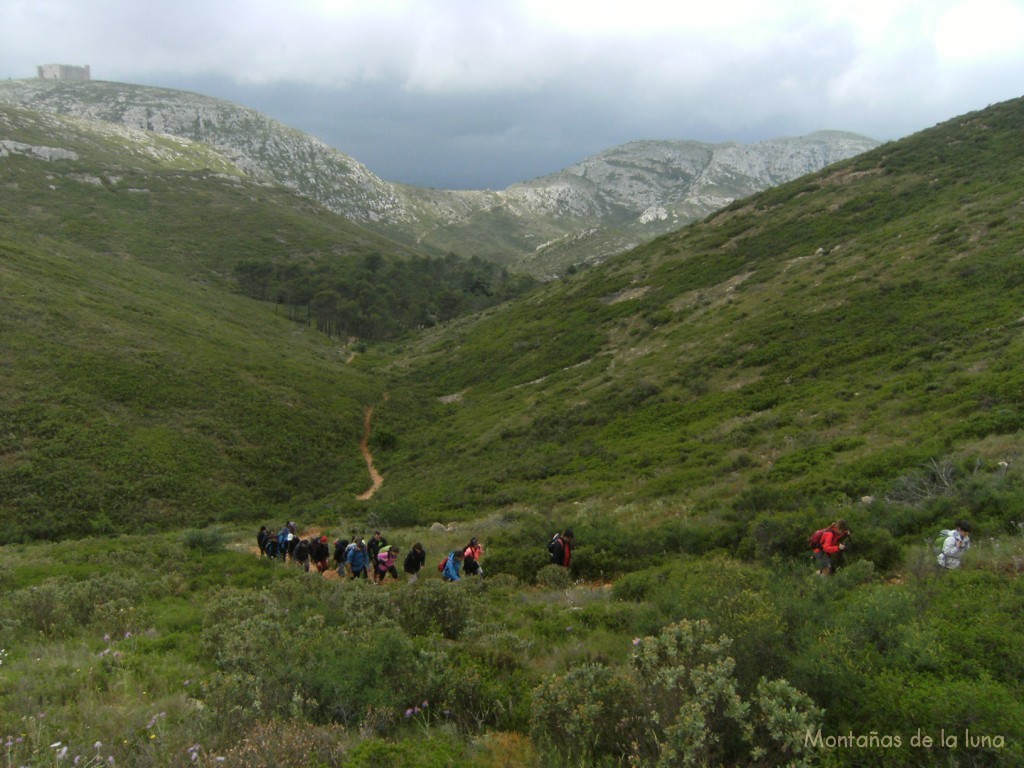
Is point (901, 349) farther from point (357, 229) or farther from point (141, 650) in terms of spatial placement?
point (357, 229)

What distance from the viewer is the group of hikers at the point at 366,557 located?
13.0 metres

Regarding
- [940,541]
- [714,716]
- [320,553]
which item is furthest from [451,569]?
[940,541]

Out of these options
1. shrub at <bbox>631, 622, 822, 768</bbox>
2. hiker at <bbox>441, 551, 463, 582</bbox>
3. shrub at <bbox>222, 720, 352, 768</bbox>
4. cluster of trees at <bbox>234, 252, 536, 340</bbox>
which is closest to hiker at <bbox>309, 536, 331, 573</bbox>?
hiker at <bbox>441, 551, 463, 582</bbox>

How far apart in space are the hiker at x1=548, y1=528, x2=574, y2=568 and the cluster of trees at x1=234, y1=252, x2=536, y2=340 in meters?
69.3

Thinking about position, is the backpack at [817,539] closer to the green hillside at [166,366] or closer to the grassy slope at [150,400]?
the green hillside at [166,366]

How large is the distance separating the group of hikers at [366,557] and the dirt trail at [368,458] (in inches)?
477

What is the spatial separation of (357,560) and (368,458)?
23.0 meters

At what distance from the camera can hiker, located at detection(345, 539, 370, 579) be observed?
1416cm

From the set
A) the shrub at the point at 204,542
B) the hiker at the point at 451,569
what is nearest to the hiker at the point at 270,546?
the shrub at the point at 204,542

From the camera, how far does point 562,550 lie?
41.9 ft

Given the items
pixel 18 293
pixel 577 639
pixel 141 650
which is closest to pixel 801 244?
pixel 577 639

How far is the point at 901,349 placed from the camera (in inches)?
861

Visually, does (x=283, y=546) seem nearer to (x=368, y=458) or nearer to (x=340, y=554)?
(x=340, y=554)

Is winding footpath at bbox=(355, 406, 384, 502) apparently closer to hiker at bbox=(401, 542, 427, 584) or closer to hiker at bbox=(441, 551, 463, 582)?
hiker at bbox=(401, 542, 427, 584)
